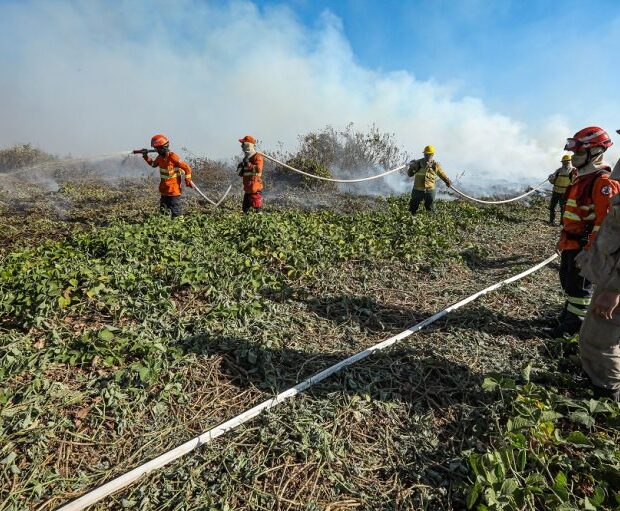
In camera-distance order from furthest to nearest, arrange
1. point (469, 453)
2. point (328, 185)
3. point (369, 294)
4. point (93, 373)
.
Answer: point (328, 185) → point (369, 294) → point (93, 373) → point (469, 453)

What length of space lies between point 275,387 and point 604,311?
2.37m

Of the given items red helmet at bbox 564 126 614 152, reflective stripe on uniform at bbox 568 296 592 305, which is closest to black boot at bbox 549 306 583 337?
reflective stripe on uniform at bbox 568 296 592 305

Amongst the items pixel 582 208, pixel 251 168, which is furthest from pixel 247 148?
pixel 582 208

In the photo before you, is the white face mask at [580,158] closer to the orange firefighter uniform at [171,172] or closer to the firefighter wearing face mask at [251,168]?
the firefighter wearing face mask at [251,168]

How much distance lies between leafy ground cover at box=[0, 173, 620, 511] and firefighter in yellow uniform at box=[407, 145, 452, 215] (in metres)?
4.38

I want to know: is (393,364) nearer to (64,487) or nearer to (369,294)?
(369,294)

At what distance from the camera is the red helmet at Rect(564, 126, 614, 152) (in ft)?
11.6

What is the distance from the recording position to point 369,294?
15.8ft

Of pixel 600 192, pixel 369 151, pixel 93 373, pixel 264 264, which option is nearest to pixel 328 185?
pixel 369 151

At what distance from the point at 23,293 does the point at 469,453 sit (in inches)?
155

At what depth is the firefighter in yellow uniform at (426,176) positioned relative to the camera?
904 cm

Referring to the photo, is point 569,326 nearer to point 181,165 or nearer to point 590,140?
point 590,140

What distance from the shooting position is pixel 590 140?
139 inches

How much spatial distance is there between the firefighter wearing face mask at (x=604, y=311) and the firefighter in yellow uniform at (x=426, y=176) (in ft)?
21.5
